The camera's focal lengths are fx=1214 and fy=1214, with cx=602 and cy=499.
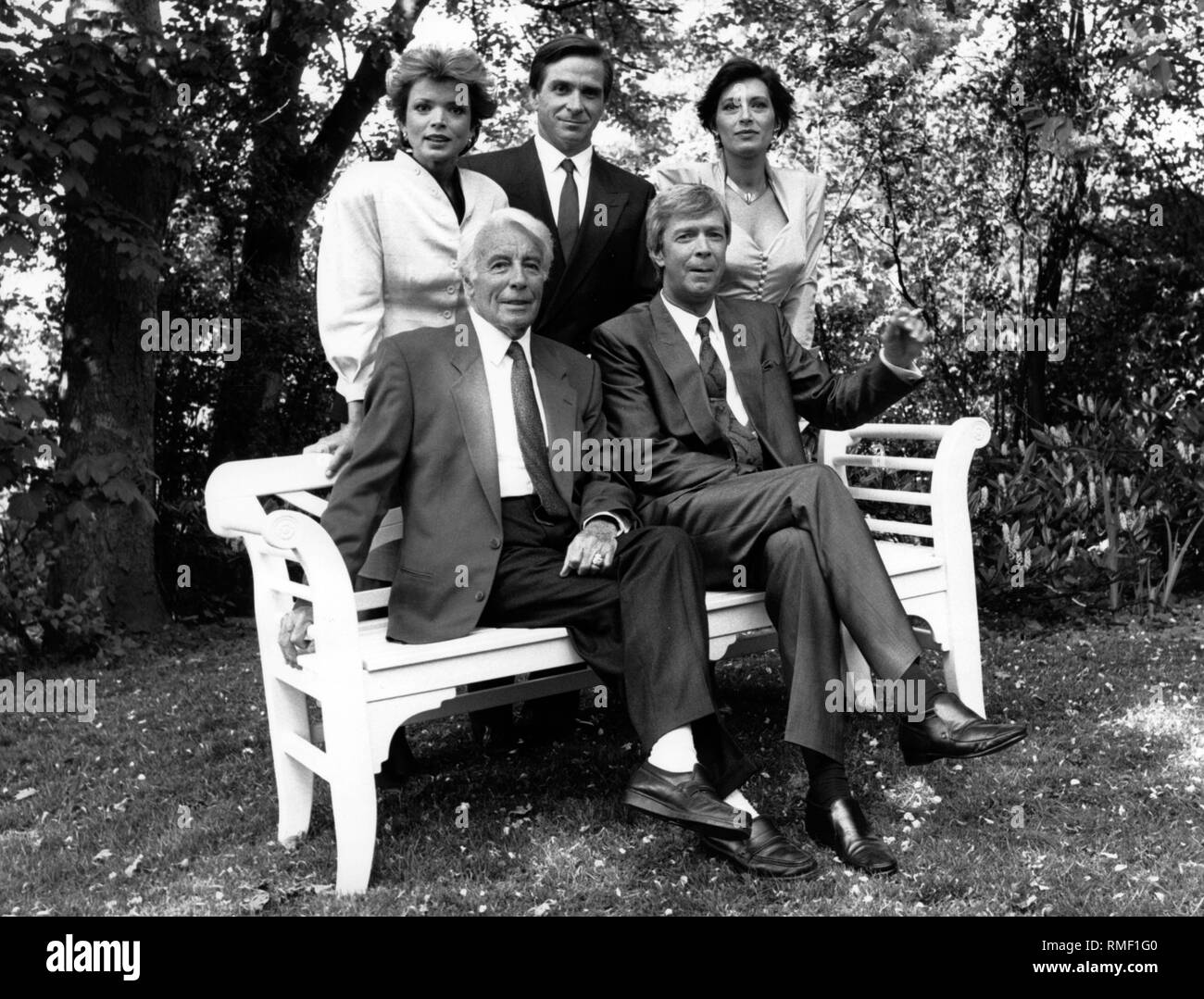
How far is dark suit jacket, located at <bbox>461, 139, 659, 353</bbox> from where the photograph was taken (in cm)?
423

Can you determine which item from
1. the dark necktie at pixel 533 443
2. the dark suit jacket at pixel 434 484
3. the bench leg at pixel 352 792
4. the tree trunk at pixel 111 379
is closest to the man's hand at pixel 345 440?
the dark suit jacket at pixel 434 484

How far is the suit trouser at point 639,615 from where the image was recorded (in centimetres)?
320

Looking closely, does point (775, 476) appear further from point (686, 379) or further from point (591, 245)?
point (591, 245)

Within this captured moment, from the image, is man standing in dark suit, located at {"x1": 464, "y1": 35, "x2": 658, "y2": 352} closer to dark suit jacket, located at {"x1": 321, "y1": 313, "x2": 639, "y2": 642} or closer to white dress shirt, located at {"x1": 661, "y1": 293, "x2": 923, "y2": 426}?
white dress shirt, located at {"x1": 661, "y1": 293, "x2": 923, "y2": 426}

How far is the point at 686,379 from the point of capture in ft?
13.0

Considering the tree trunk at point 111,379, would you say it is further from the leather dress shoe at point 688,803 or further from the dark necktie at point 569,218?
the leather dress shoe at point 688,803

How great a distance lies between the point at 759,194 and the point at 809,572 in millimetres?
1791

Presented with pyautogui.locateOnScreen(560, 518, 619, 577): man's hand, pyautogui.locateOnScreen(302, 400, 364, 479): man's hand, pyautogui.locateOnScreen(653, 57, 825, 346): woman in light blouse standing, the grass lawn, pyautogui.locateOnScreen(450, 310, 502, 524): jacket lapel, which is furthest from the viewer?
pyautogui.locateOnScreen(653, 57, 825, 346): woman in light blouse standing

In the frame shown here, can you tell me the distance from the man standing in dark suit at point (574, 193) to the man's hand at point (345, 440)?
0.76 m

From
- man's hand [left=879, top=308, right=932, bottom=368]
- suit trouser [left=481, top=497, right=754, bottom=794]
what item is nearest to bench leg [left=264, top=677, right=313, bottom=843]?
suit trouser [left=481, top=497, right=754, bottom=794]

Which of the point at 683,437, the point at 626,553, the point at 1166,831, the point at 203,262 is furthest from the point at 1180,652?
the point at 203,262

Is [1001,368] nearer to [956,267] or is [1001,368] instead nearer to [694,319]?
[956,267]

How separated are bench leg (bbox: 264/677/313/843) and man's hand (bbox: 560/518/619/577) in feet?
3.04

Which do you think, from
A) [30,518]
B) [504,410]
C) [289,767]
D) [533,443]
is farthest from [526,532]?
[30,518]
